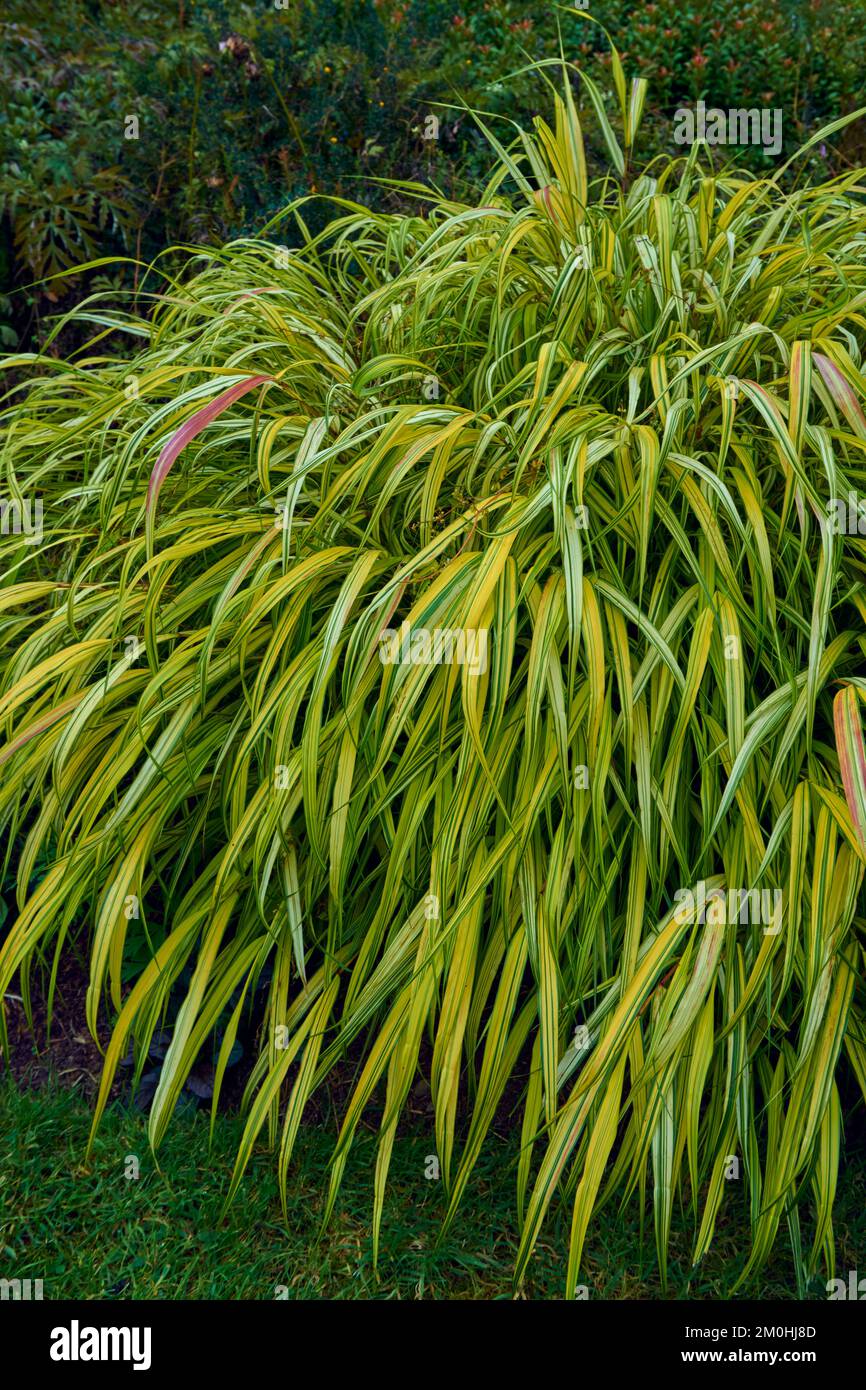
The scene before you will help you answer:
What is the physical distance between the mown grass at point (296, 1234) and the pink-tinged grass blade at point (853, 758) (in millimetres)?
641

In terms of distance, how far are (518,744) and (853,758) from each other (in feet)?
1.62

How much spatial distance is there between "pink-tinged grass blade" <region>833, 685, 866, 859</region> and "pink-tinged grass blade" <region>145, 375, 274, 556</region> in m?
1.06

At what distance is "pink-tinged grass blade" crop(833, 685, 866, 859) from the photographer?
1.67 meters

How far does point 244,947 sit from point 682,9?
3.69m

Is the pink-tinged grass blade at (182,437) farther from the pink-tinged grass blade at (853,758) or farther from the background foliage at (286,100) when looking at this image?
the background foliage at (286,100)

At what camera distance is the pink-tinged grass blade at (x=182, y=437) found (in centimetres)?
181

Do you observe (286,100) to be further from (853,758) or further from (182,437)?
(853,758)

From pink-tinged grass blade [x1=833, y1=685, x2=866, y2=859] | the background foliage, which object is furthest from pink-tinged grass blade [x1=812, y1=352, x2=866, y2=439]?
the background foliage

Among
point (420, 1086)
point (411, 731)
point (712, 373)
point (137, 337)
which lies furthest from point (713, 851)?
point (137, 337)

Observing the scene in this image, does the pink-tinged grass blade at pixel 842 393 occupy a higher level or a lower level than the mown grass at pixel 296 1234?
higher

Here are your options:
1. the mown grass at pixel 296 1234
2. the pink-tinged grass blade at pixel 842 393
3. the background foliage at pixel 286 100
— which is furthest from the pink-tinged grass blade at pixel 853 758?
the background foliage at pixel 286 100

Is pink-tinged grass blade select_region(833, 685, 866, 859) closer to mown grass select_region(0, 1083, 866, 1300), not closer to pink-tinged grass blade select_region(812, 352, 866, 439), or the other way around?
pink-tinged grass blade select_region(812, 352, 866, 439)
